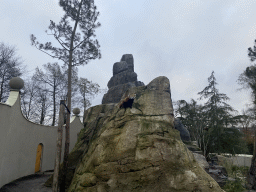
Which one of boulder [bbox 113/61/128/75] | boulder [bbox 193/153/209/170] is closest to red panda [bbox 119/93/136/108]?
boulder [bbox 193/153/209/170]

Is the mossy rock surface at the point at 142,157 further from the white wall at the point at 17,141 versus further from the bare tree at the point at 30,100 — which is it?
the bare tree at the point at 30,100

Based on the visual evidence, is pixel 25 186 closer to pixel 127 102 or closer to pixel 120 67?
pixel 127 102

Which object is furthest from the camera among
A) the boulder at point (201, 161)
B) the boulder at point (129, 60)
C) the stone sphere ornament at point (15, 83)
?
the boulder at point (129, 60)

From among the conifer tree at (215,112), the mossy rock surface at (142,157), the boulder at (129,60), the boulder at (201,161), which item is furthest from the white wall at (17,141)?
the conifer tree at (215,112)

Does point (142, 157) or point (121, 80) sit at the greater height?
point (121, 80)

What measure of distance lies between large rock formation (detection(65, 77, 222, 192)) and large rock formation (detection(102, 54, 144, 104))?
7667mm

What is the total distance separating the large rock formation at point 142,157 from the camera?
17.8ft

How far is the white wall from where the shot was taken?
7.82 meters

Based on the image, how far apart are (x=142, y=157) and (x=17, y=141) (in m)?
6.87

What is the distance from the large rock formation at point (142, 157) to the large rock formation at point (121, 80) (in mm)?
7667

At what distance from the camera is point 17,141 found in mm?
9219

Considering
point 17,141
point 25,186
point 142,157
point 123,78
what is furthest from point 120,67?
point 142,157

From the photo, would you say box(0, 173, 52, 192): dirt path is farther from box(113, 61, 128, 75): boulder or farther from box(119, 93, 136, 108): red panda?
box(113, 61, 128, 75): boulder

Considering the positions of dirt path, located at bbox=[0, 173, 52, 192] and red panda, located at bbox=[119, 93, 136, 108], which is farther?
dirt path, located at bbox=[0, 173, 52, 192]
